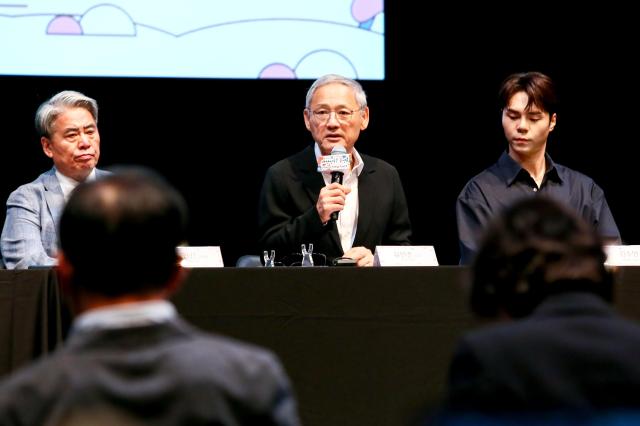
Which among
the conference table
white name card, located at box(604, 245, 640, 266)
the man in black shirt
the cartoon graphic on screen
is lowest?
the conference table

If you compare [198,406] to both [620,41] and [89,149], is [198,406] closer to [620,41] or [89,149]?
[89,149]

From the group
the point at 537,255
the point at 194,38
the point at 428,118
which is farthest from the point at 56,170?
A: the point at 537,255

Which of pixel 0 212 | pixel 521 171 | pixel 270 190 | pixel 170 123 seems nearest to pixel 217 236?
pixel 170 123

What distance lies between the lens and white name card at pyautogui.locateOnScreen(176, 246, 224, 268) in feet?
10.7

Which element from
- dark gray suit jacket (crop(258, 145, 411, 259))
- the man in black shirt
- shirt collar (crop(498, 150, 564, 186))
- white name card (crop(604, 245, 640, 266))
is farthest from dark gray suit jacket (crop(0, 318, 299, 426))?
shirt collar (crop(498, 150, 564, 186))

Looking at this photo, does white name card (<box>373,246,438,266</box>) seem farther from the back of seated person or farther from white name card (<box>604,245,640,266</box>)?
the back of seated person

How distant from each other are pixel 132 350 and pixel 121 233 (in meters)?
0.14

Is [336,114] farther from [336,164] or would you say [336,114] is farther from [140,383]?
[140,383]

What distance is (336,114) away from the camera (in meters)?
3.99

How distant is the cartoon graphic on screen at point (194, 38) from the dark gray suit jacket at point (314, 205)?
1055 millimetres

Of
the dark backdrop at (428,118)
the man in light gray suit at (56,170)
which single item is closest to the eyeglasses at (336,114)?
the man in light gray suit at (56,170)

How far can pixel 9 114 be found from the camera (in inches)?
207

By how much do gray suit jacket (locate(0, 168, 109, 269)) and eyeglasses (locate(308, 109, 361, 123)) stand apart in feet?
3.16

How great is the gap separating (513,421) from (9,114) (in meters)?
4.43
